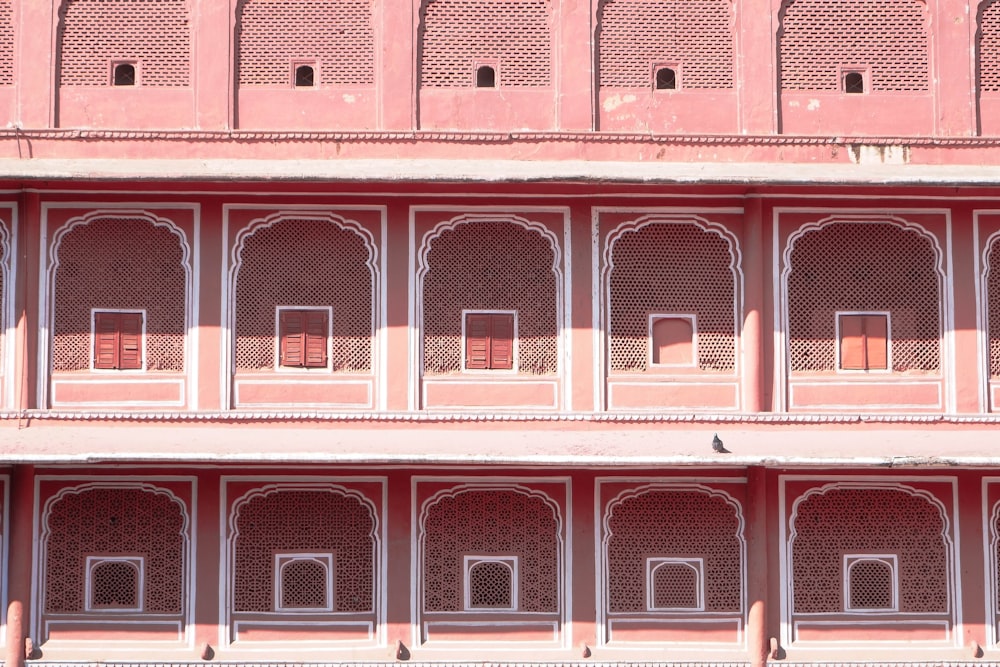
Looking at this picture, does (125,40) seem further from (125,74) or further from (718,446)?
(718,446)

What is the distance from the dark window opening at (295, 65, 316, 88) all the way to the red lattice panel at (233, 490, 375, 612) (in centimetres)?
444

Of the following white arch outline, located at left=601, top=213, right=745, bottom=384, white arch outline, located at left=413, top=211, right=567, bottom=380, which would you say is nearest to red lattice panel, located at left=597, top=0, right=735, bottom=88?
white arch outline, located at left=601, top=213, right=745, bottom=384

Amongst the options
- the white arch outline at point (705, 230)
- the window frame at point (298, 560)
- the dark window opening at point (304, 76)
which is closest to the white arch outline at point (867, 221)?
the white arch outline at point (705, 230)

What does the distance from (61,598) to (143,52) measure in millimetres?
5917

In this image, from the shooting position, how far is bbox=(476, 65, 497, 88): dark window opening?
14.2m

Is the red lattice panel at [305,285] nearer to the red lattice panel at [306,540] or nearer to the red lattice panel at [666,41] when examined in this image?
the red lattice panel at [306,540]

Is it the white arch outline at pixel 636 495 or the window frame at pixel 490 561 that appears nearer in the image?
the white arch outline at pixel 636 495

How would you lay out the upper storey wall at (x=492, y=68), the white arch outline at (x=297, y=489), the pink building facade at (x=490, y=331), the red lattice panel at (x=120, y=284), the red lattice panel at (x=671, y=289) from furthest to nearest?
the upper storey wall at (x=492, y=68)
the red lattice panel at (x=671, y=289)
the red lattice panel at (x=120, y=284)
the white arch outline at (x=297, y=489)
the pink building facade at (x=490, y=331)

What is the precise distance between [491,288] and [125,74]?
4.67 metres

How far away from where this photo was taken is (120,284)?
13.8 metres

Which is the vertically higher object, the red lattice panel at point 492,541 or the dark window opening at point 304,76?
the dark window opening at point 304,76

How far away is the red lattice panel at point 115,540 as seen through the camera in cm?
1362

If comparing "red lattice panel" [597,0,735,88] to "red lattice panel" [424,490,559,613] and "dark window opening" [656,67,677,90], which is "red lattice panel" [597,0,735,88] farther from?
"red lattice panel" [424,490,559,613]

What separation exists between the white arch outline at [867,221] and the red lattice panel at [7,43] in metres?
8.57
